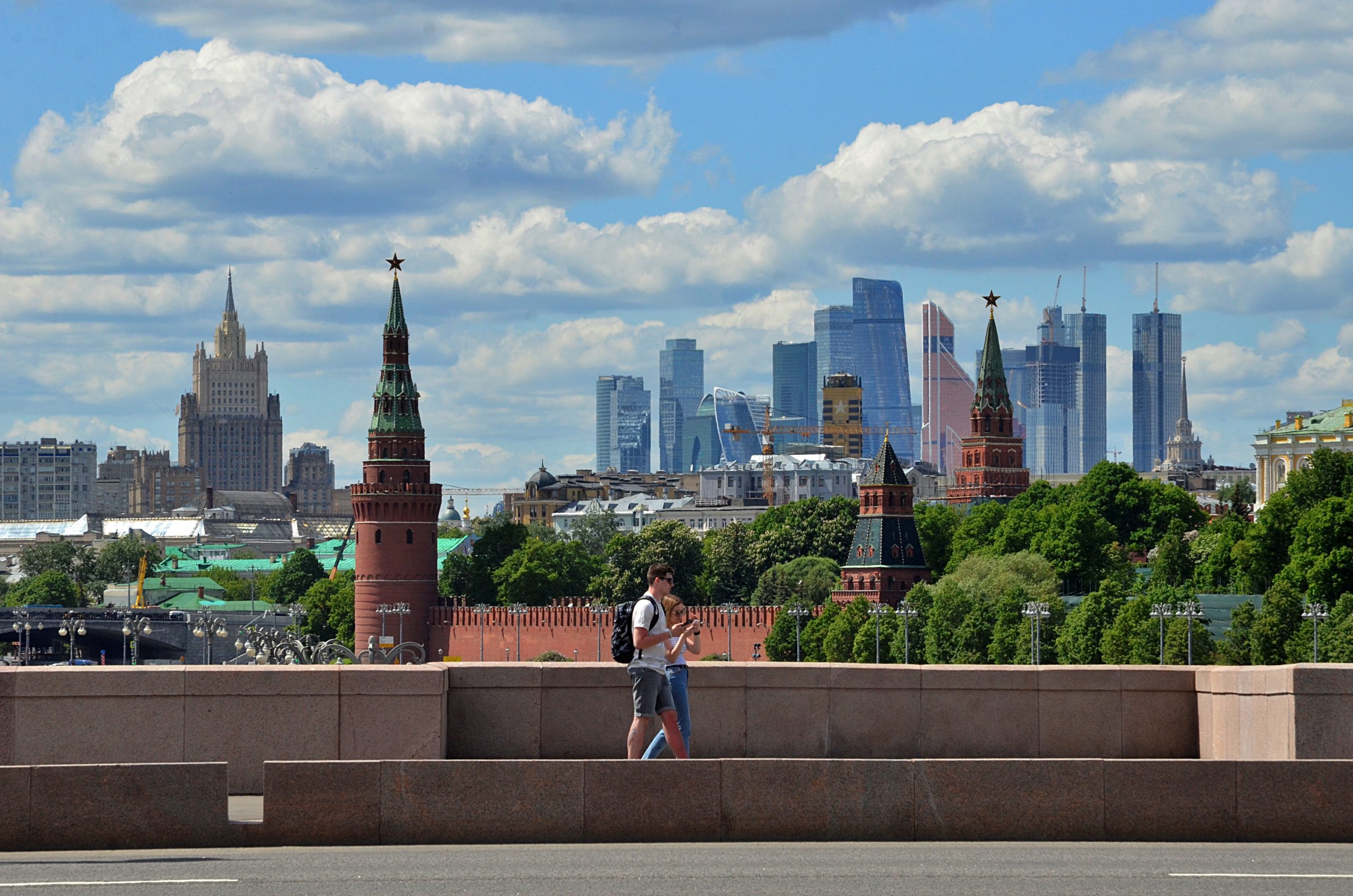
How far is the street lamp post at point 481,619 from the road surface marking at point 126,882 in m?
128

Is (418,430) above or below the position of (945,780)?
above

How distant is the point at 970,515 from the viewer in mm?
165500

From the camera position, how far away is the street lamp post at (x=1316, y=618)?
86.5 metres

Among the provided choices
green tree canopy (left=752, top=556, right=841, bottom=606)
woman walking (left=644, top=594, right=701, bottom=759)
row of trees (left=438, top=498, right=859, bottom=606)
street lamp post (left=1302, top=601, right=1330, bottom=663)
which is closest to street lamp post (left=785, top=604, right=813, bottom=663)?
green tree canopy (left=752, top=556, right=841, bottom=606)

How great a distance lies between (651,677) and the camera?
24297 mm

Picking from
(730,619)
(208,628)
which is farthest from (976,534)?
(208,628)

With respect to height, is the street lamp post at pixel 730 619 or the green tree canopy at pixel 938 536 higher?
the green tree canopy at pixel 938 536

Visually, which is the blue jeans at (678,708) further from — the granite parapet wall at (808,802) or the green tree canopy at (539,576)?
the green tree canopy at (539,576)

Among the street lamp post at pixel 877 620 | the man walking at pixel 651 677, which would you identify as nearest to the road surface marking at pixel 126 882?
the man walking at pixel 651 677

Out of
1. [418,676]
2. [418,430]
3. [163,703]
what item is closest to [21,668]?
[163,703]

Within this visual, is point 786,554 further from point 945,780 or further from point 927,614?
point 945,780

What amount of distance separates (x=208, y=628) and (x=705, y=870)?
99.3 metres

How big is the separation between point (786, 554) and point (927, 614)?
50.8 meters

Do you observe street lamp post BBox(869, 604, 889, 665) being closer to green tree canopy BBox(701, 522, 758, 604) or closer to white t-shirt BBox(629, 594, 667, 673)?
green tree canopy BBox(701, 522, 758, 604)
